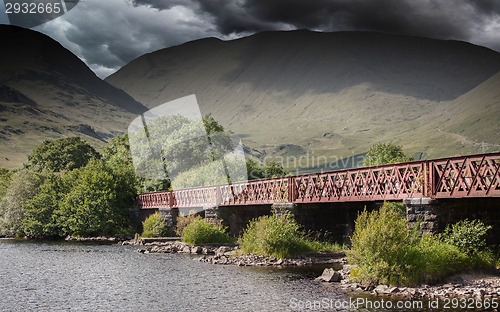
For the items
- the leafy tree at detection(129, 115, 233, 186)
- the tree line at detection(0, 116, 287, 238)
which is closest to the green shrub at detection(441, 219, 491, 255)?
the tree line at detection(0, 116, 287, 238)

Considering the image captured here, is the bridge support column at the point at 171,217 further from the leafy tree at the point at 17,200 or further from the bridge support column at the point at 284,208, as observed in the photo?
the leafy tree at the point at 17,200

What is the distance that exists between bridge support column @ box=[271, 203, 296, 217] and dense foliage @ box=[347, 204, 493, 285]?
10.6m

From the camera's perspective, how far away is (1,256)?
39.1m

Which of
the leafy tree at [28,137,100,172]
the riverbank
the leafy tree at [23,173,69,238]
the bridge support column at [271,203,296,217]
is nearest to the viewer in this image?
the riverbank

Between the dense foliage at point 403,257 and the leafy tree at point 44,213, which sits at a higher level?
the leafy tree at point 44,213

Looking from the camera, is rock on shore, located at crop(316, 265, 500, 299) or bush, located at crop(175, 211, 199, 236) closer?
rock on shore, located at crop(316, 265, 500, 299)

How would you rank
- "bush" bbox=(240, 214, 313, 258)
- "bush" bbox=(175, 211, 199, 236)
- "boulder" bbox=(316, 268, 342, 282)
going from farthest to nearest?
"bush" bbox=(175, 211, 199, 236), "bush" bbox=(240, 214, 313, 258), "boulder" bbox=(316, 268, 342, 282)

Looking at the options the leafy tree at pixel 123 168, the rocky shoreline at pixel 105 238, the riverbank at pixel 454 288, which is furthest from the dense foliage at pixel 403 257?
the leafy tree at pixel 123 168

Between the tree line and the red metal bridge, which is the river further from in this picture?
the tree line

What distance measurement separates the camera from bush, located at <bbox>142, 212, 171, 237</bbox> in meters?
50.5

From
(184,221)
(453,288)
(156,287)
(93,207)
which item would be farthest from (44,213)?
(453,288)

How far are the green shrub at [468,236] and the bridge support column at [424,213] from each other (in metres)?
0.72

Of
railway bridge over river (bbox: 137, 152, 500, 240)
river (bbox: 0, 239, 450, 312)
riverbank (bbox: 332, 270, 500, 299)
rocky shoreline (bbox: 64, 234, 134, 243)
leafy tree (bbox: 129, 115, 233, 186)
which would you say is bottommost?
river (bbox: 0, 239, 450, 312)

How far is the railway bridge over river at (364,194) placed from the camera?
22.0 metres
